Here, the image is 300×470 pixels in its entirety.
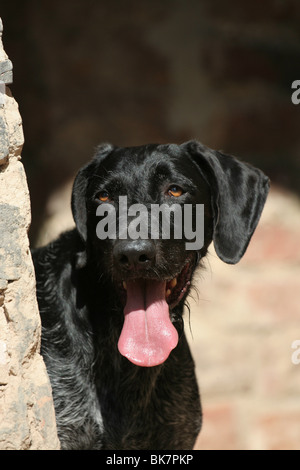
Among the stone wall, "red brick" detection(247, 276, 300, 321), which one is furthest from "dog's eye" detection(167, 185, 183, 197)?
"red brick" detection(247, 276, 300, 321)

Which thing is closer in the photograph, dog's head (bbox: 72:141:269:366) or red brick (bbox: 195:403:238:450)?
dog's head (bbox: 72:141:269:366)

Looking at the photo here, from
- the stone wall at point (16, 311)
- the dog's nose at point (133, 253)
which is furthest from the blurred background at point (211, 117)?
the stone wall at point (16, 311)

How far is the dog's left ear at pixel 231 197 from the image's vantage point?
3.45m

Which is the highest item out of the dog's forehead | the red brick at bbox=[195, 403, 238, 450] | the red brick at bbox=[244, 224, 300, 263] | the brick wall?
the dog's forehead

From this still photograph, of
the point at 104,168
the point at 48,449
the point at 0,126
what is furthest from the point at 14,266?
the point at 104,168

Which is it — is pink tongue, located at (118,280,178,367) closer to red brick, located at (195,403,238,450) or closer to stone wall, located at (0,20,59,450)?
stone wall, located at (0,20,59,450)

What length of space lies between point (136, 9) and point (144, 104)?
0.61m

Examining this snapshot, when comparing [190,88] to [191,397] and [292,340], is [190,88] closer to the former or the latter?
[292,340]

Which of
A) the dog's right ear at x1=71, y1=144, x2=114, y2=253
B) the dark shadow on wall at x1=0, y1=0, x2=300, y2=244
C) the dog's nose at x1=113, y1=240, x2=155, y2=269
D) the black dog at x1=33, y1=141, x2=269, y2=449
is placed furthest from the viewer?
the dark shadow on wall at x1=0, y1=0, x2=300, y2=244

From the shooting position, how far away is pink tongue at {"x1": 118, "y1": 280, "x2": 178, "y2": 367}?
10.1ft

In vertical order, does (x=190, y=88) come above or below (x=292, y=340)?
above

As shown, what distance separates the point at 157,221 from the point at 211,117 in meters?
2.03

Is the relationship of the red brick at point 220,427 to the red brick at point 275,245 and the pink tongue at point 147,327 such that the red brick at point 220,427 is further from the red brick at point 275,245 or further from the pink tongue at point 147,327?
the pink tongue at point 147,327

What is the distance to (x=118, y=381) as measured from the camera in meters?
3.53
